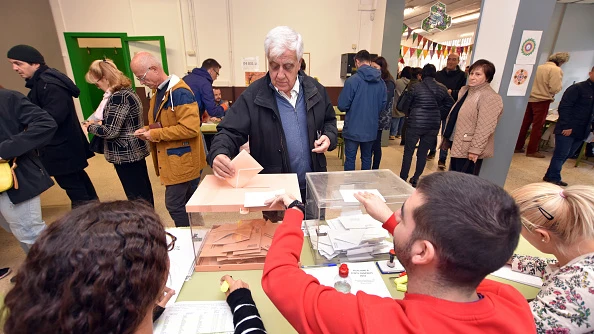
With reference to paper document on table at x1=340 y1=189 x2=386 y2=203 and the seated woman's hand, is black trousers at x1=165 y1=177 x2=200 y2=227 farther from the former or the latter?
paper document on table at x1=340 y1=189 x2=386 y2=203

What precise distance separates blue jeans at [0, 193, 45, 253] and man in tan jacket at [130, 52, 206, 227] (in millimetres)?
823

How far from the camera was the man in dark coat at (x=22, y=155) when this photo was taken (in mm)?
1806

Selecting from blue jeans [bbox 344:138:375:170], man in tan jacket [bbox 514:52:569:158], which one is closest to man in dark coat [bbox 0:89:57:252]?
blue jeans [bbox 344:138:375:170]

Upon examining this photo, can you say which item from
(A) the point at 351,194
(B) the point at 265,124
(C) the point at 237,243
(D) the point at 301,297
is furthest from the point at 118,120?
(D) the point at 301,297

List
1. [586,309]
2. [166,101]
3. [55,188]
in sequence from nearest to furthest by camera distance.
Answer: [586,309]
[166,101]
[55,188]

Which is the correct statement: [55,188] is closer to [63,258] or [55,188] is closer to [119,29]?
[119,29]

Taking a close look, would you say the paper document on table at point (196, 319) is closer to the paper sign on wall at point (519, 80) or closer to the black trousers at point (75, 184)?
the black trousers at point (75, 184)

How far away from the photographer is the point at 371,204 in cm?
117

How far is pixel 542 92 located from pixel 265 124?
577 centimetres

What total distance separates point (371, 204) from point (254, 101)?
34.5 inches

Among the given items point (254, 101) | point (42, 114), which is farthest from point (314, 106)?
point (42, 114)

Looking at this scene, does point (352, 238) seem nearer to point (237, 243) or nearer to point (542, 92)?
point (237, 243)

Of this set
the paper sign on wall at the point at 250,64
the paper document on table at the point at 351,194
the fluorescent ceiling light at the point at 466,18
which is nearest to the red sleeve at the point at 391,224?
the paper document on table at the point at 351,194

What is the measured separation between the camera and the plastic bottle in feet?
3.70
